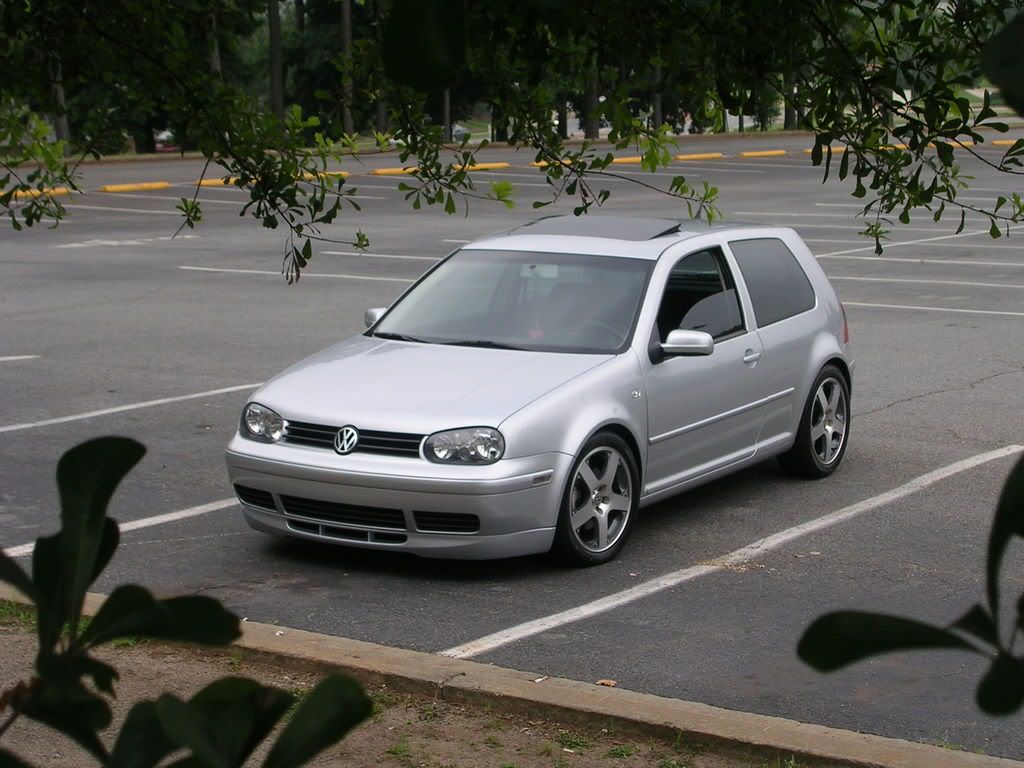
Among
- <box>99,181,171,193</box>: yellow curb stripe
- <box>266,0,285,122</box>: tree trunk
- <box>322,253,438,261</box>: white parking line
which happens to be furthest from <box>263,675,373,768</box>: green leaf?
<box>266,0,285,122</box>: tree trunk

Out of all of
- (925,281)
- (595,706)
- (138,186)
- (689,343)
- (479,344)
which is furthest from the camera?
(138,186)

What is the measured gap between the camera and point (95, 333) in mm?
14797

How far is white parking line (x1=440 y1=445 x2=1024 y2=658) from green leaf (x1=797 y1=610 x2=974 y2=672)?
520cm

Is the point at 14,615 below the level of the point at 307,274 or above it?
above

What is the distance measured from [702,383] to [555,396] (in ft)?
3.84

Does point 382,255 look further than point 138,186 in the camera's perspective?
No

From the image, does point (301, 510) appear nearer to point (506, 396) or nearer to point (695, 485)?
point (506, 396)

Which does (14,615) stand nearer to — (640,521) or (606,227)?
(640,521)

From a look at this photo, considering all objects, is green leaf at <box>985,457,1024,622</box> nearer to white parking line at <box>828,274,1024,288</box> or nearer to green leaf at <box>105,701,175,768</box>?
green leaf at <box>105,701,175,768</box>

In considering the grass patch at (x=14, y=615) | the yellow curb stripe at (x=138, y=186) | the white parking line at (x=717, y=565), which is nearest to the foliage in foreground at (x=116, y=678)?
the white parking line at (x=717, y=565)

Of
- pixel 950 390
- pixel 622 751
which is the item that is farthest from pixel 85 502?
pixel 950 390

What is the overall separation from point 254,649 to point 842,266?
1578 cm

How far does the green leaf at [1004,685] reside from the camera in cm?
86

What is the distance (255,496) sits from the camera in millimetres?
7363
